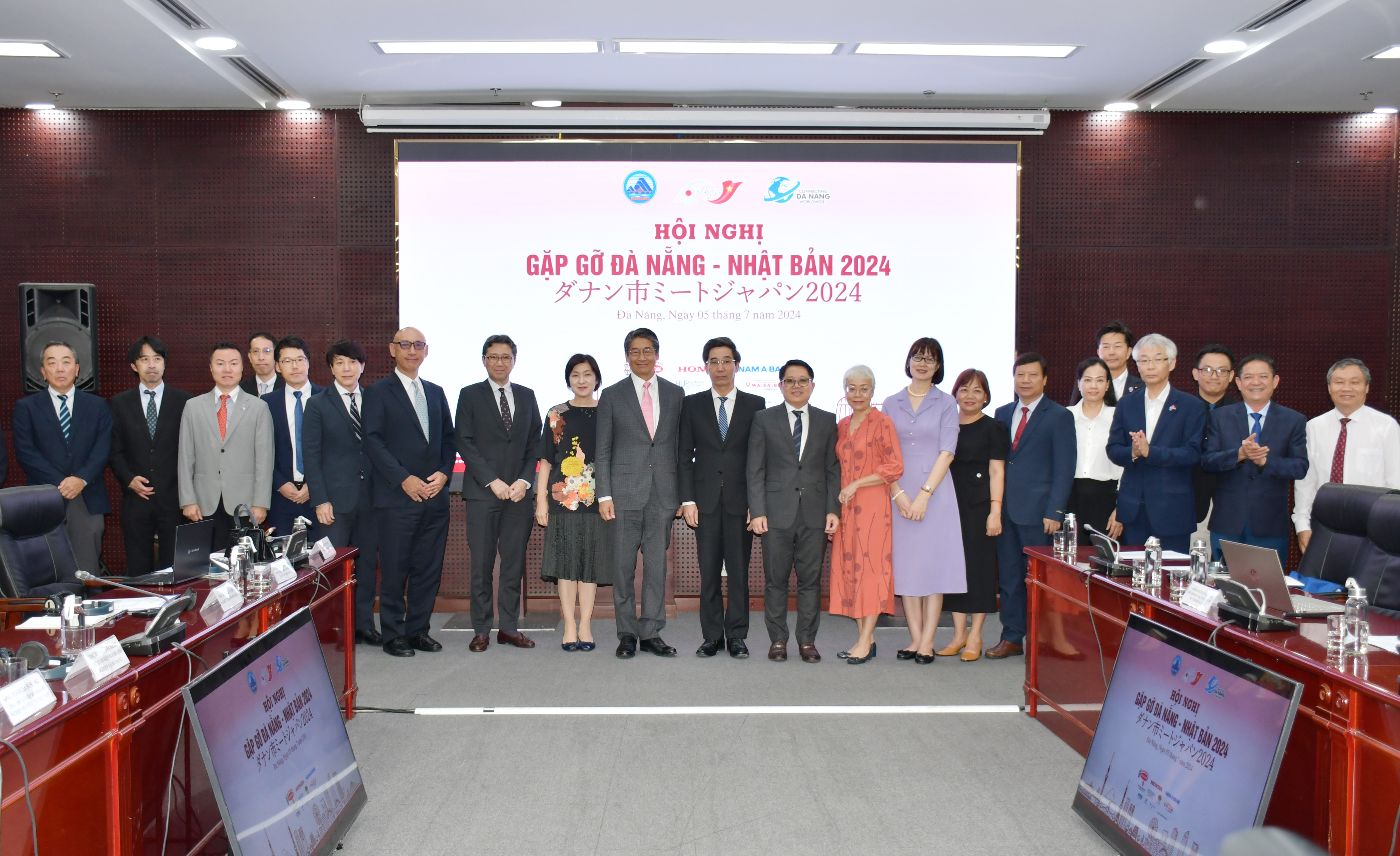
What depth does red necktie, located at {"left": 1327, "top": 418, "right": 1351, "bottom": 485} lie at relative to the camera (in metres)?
3.94

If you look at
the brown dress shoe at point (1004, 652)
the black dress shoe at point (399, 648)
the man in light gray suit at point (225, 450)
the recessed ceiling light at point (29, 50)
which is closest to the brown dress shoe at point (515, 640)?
the black dress shoe at point (399, 648)

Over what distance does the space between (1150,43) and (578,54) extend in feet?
10.6

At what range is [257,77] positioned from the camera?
505 cm

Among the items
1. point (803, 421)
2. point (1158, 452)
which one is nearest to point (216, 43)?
point (803, 421)

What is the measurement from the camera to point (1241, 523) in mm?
4023

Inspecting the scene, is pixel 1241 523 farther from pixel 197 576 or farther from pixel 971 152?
pixel 197 576

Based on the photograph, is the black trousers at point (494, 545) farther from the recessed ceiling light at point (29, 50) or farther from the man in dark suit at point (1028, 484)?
the recessed ceiling light at point (29, 50)

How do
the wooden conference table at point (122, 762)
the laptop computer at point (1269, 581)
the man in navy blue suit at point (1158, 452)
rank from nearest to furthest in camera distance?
the wooden conference table at point (122, 762) < the laptop computer at point (1269, 581) < the man in navy blue suit at point (1158, 452)

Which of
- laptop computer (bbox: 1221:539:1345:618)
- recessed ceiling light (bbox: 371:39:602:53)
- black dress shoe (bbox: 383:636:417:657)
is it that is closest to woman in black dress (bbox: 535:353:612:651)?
black dress shoe (bbox: 383:636:417:657)

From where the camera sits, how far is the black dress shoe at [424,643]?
178 inches

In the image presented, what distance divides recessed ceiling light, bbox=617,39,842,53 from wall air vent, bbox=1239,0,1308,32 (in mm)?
2143

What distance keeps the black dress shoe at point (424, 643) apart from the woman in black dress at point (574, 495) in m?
0.70

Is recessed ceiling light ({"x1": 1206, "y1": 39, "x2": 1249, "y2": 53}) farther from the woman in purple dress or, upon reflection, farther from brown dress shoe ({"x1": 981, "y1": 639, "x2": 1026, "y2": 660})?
brown dress shoe ({"x1": 981, "y1": 639, "x2": 1026, "y2": 660})

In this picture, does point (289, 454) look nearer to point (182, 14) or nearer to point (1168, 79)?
point (182, 14)
